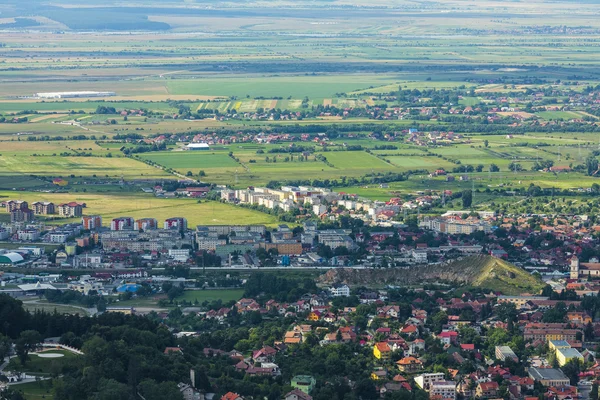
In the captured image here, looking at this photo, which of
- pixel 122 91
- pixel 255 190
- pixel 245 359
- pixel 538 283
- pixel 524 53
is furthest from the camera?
pixel 524 53

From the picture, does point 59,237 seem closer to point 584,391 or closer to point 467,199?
point 467,199

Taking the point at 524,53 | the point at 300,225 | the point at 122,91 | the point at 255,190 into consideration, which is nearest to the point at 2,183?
the point at 255,190

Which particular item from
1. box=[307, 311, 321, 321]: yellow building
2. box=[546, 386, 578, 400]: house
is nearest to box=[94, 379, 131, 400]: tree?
box=[546, 386, 578, 400]: house

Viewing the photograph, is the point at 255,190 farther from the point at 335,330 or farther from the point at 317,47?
the point at 317,47

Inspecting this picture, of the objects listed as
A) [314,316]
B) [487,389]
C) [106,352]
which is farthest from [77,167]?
[487,389]

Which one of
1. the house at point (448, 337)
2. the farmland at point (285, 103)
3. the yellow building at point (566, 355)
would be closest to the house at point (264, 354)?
the house at point (448, 337)

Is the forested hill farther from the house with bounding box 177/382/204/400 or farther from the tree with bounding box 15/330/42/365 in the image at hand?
the house with bounding box 177/382/204/400
